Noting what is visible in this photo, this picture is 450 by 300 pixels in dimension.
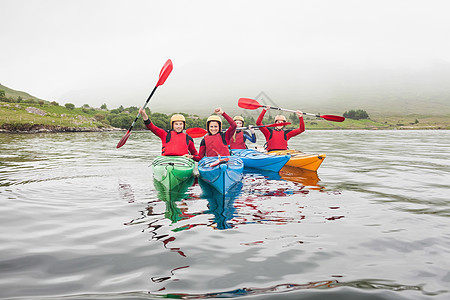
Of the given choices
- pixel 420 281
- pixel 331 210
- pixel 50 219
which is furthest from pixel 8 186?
pixel 420 281

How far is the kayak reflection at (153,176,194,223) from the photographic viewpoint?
657 centimetres

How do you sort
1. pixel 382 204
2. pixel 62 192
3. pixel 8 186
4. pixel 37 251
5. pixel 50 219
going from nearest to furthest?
pixel 37 251, pixel 50 219, pixel 382 204, pixel 62 192, pixel 8 186

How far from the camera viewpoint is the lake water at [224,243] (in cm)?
350

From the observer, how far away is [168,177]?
31.3 feet

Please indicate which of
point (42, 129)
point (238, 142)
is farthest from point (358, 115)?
point (238, 142)

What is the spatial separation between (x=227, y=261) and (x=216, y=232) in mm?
1245

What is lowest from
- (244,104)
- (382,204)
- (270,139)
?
(382,204)

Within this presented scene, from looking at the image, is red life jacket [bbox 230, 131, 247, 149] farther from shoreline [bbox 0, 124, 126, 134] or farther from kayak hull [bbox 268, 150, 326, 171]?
shoreline [bbox 0, 124, 126, 134]

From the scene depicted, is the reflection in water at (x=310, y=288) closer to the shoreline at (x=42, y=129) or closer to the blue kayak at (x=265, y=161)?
the blue kayak at (x=265, y=161)

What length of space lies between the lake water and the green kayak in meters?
0.60

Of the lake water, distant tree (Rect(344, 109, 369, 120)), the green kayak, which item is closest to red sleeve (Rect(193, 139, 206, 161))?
the green kayak

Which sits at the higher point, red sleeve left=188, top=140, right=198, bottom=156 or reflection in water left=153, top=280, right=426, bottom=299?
red sleeve left=188, top=140, right=198, bottom=156

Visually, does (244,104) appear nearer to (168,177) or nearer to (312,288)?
(168,177)

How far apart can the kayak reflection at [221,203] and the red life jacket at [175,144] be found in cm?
175
